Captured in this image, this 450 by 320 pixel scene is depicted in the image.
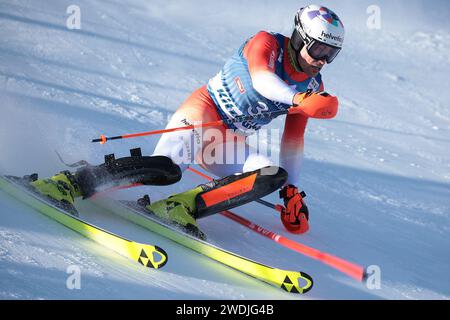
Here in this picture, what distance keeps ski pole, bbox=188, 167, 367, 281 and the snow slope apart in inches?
2.5

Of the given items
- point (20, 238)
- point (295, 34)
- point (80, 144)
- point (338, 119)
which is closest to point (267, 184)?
point (295, 34)

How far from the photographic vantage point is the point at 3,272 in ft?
12.2

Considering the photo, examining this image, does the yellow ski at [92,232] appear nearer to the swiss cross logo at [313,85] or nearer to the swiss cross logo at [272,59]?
the swiss cross logo at [272,59]

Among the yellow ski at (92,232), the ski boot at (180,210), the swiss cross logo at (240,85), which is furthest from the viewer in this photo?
the swiss cross logo at (240,85)

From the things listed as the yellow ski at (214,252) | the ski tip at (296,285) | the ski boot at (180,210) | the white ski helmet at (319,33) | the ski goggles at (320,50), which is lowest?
the ski tip at (296,285)

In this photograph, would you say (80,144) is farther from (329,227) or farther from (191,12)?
(191,12)

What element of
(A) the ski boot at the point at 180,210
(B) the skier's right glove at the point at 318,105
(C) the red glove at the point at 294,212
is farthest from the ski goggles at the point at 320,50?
(A) the ski boot at the point at 180,210

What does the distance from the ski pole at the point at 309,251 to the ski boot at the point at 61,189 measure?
116cm

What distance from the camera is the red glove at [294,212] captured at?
209 inches


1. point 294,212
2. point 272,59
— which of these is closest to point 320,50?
point 272,59

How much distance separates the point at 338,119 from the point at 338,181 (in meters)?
2.32

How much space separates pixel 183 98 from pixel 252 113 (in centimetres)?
358

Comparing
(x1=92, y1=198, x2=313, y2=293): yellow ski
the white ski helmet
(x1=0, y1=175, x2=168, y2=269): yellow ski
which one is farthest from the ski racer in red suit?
(x1=0, y1=175, x2=168, y2=269): yellow ski

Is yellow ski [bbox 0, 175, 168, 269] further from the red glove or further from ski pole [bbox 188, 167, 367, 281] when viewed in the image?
the red glove
